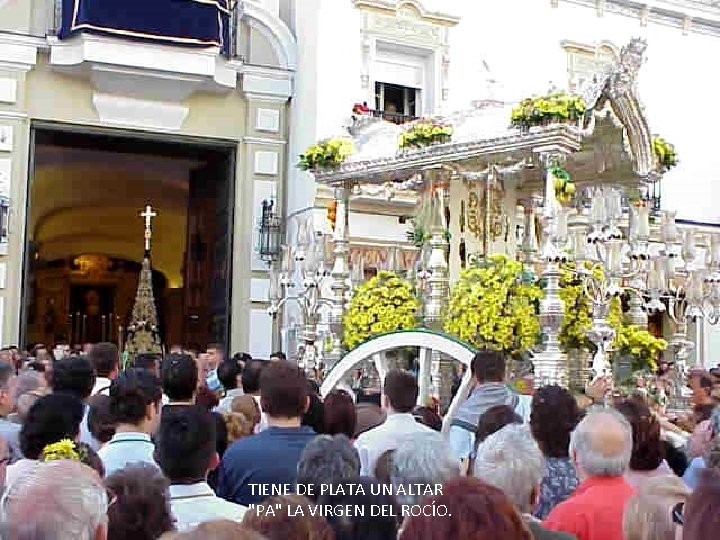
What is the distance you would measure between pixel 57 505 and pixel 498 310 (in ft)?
24.9

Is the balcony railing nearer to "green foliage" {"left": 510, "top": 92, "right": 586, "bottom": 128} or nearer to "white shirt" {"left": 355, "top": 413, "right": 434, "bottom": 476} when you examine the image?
"green foliage" {"left": 510, "top": 92, "right": 586, "bottom": 128}

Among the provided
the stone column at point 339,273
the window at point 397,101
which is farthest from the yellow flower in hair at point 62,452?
the window at point 397,101

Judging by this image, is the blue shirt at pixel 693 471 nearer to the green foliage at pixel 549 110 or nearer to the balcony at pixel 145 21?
the green foliage at pixel 549 110

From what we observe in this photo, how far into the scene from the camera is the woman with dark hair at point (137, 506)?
2.86 meters

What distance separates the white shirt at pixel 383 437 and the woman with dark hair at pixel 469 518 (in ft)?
7.51

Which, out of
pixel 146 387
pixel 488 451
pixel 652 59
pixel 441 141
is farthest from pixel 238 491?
pixel 652 59

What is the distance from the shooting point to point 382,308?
1127 cm

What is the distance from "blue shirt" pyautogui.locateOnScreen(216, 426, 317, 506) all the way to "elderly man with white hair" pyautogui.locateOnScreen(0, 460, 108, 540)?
5.37 ft

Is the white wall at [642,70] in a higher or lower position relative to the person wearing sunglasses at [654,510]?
higher

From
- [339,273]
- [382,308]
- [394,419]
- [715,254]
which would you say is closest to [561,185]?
[715,254]

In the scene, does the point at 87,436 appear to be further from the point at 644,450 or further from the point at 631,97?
the point at 631,97

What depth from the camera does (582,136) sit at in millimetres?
10141

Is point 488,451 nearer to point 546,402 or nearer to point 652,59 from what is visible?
point 546,402

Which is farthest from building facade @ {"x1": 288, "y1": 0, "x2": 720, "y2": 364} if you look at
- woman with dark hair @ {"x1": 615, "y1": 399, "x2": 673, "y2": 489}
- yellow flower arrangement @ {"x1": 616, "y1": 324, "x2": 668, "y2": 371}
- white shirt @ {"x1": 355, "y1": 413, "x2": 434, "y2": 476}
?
woman with dark hair @ {"x1": 615, "y1": 399, "x2": 673, "y2": 489}
